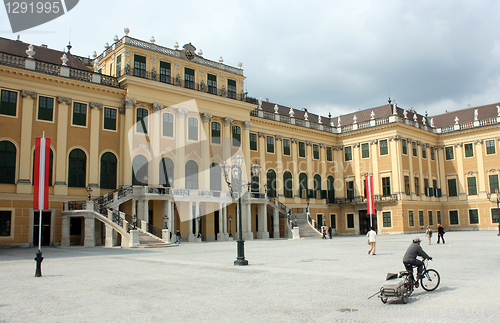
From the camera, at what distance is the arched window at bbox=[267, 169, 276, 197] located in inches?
1962

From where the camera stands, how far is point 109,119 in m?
37.9

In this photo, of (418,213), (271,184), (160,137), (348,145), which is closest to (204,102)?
(160,137)

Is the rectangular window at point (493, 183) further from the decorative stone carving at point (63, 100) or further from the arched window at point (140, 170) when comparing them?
the decorative stone carving at point (63, 100)

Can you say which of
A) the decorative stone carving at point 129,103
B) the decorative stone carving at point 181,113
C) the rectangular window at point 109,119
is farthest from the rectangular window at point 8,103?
the decorative stone carving at point 181,113

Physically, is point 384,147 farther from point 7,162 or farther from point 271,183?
point 7,162

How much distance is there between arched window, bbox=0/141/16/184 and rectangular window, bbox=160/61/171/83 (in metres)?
14.3

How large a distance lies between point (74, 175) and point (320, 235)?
24.1 m

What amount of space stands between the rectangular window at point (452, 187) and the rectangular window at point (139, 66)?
4240 cm

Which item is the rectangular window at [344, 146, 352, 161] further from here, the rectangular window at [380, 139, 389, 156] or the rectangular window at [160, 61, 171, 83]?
the rectangular window at [160, 61, 171, 83]

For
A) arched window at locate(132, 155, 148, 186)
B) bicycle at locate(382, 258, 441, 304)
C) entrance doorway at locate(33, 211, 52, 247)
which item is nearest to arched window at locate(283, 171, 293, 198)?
arched window at locate(132, 155, 148, 186)

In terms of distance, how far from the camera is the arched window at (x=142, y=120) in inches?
1519

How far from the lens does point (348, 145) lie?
58.1 meters

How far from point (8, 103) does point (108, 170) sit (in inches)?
360

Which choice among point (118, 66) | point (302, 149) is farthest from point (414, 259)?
point (302, 149)
